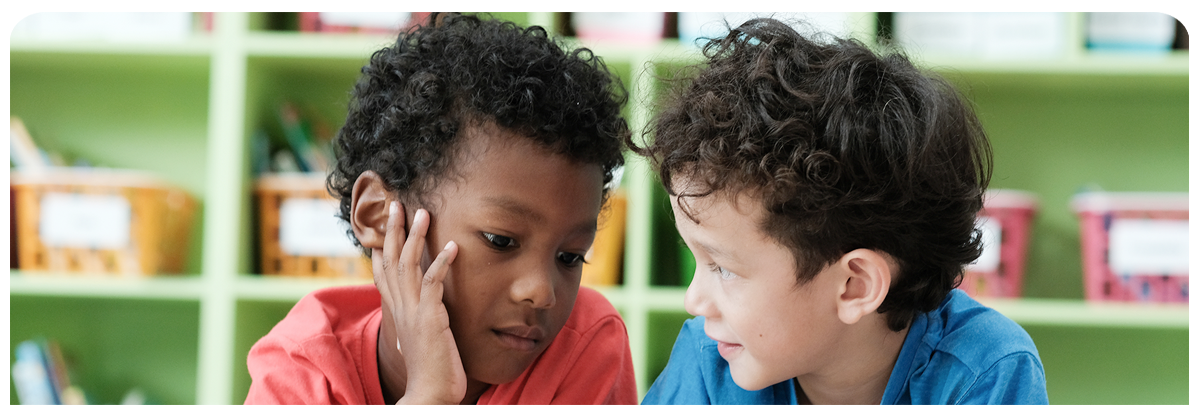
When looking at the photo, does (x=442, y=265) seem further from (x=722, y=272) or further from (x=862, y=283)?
(x=862, y=283)

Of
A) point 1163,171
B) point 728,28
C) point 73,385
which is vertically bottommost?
point 73,385

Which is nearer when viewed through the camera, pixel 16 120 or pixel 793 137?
pixel 793 137

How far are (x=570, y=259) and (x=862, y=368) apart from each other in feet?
0.93

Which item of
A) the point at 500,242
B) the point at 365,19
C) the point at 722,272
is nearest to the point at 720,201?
the point at 722,272

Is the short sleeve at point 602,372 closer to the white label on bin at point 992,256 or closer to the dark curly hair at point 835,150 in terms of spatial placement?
the dark curly hair at point 835,150

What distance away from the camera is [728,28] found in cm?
67

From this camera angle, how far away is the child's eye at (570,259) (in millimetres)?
603

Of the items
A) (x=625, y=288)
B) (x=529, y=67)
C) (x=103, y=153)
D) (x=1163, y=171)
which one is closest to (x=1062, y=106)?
(x=1163, y=171)

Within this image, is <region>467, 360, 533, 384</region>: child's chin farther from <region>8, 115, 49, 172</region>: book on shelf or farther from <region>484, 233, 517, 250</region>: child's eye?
<region>8, 115, 49, 172</region>: book on shelf

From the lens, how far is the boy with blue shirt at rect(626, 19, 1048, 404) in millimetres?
572

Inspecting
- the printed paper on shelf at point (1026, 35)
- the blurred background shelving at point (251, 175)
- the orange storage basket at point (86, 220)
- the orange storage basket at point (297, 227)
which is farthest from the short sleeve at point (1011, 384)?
the orange storage basket at point (86, 220)

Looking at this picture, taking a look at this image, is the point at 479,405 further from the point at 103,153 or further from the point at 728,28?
the point at 103,153

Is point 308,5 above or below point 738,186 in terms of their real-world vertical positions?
above

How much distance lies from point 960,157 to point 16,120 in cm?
148
